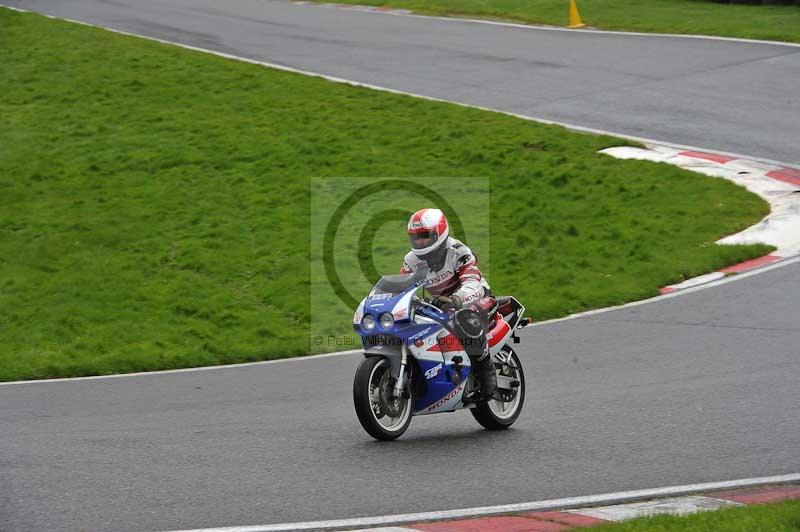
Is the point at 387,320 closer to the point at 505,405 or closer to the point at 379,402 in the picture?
the point at 379,402

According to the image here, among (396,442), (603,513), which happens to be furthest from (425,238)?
(603,513)

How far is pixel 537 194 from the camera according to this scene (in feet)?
58.1

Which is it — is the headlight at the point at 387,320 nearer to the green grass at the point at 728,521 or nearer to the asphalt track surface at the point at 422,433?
the asphalt track surface at the point at 422,433

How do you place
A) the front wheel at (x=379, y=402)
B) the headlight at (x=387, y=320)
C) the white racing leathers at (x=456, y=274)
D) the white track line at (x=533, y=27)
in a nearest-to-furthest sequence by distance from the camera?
the front wheel at (x=379, y=402) < the headlight at (x=387, y=320) < the white racing leathers at (x=456, y=274) < the white track line at (x=533, y=27)

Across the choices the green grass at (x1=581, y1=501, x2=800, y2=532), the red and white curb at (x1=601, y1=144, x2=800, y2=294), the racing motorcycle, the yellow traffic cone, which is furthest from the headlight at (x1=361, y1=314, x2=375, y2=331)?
the yellow traffic cone

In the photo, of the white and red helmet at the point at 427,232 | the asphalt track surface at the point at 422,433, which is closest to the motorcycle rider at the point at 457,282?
the white and red helmet at the point at 427,232

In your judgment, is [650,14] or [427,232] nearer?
[427,232]

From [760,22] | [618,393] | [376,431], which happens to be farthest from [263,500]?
[760,22]

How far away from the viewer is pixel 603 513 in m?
7.22

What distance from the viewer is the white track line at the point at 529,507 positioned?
699 cm

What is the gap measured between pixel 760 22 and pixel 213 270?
16.7 meters

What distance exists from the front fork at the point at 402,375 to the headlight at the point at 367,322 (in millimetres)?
278

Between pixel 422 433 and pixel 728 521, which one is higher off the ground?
pixel 728 521

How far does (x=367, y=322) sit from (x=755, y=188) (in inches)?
398
